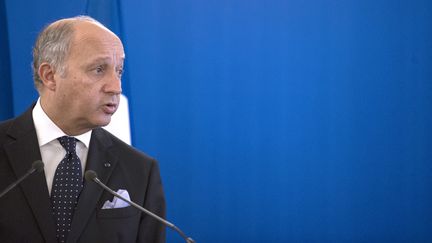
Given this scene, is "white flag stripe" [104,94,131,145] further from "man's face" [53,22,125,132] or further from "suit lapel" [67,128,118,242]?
"man's face" [53,22,125,132]

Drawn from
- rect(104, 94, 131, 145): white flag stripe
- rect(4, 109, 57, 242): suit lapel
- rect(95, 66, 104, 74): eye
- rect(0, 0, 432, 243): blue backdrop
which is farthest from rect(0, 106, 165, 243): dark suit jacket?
rect(0, 0, 432, 243): blue backdrop

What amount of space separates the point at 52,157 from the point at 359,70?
2145 mm

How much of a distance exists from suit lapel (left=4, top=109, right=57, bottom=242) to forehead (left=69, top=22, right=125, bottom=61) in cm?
28

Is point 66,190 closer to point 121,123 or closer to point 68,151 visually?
point 68,151

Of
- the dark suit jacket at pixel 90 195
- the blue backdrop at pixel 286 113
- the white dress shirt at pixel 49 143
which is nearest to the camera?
the dark suit jacket at pixel 90 195

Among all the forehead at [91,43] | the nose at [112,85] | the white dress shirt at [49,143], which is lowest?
the white dress shirt at [49,143]

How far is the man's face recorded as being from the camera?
1.74 m

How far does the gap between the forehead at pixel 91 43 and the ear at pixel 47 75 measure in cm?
10

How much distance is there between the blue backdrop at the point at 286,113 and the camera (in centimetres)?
338

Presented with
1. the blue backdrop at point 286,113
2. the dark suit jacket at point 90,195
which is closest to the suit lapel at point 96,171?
the dark suit jacket at point 90,195

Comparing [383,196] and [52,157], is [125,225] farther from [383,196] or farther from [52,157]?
[383,196]

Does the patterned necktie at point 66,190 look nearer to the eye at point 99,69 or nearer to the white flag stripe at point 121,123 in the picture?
the eye at point 99,69

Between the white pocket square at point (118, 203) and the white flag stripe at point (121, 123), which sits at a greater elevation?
the white flag stripe at point (121, 123)

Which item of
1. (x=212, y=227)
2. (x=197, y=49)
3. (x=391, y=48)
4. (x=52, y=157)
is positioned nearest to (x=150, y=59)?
(x=197, y=49)
